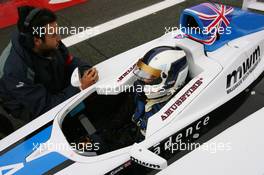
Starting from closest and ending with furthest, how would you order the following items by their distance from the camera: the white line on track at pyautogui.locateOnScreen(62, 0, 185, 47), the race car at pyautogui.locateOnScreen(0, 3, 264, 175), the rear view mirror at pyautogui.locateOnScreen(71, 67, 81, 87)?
the race car at pyautogui.locateOnScreen(0, 3, 264, 175)
the rear view mirror at pyautogui.locateOnScreen(71, 67, 81, 87)
the white line on track at pyautogui.locateOnScreen(62, 0, 185, 47)

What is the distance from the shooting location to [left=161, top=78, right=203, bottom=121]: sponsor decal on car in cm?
226

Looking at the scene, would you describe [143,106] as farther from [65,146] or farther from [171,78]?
[65,146]

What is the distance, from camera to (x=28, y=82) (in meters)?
2.80

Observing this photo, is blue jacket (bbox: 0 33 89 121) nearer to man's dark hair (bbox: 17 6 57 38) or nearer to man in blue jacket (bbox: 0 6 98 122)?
man in blue jacket (bbox: 0 6 98 122)

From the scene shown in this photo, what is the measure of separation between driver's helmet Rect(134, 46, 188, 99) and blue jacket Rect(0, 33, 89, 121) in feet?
3.06

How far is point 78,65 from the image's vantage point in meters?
3.24

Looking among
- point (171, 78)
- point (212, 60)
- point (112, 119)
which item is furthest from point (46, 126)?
point (212, 60)

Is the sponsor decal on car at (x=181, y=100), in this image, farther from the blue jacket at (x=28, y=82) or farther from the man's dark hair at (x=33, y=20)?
the man's dark hair at (x=33, y=20)

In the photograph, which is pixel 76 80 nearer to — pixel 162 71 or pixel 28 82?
pixel 28 82

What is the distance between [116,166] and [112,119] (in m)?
0.68

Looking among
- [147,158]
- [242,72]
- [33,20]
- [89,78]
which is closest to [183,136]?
[147,158]

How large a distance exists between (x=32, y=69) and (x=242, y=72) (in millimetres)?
1785

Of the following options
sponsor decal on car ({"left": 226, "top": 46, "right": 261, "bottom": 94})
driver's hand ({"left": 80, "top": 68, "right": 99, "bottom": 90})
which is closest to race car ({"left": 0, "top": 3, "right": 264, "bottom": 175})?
sponsor decal on car ({"left": 226, "top": 46, "right": 261, "bottom": 94})

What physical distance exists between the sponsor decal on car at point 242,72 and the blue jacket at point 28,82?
138cm
